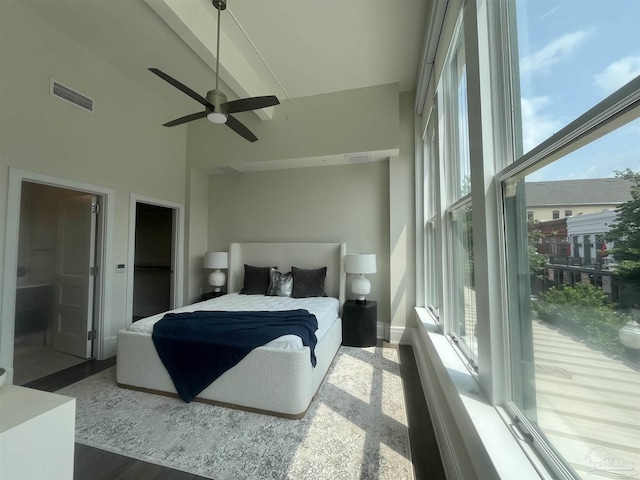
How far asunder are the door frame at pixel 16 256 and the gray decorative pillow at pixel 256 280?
5.78ft

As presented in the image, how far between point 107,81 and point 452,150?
4.26m

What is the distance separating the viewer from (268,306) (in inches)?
128

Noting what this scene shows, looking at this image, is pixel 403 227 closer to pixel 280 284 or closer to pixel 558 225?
pixel 280 284

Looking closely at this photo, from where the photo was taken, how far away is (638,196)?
58 centimetres

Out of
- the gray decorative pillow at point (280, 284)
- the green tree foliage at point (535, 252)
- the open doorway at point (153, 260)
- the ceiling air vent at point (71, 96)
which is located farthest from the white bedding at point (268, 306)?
the ceiling air vent at point (71, 96)

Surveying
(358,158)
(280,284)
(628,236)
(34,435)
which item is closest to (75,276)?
(280,284)

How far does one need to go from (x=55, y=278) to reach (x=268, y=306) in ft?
9.94

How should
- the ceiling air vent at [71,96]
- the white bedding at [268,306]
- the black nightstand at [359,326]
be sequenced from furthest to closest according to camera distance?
the black nightstand at [359,326], the ceiling air vent at [71,96], the white bedding at [268,306]

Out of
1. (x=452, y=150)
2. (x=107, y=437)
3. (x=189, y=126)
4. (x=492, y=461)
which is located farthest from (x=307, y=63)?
(x=107, y=437)

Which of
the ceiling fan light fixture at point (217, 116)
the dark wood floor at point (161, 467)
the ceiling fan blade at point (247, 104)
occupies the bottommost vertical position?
the dark wood floor at point (161, 467)

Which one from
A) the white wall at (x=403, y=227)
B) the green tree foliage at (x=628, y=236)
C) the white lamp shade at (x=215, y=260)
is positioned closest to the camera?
the green tree foliage at (x=628, y=236)

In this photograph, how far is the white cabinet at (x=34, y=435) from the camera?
90 centimetres

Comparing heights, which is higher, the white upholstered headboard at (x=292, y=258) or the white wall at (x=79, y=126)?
the white wall at (x=79, y=126)

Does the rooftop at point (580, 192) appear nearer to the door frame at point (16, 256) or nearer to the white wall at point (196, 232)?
the door frame at point (16, 256)
